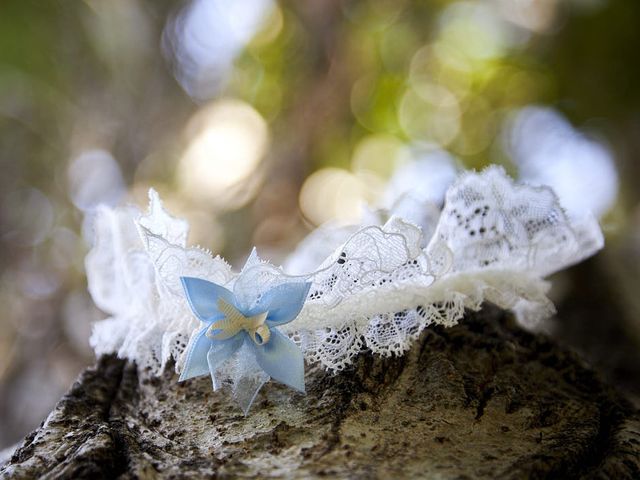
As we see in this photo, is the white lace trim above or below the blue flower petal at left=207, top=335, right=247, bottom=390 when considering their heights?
above

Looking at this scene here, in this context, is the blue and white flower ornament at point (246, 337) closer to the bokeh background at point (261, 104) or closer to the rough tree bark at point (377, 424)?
the rough tree bark at point (377, 424)

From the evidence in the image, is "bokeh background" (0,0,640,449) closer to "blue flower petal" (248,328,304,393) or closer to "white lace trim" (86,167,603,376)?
"white lace trim" (86,167,603,376)

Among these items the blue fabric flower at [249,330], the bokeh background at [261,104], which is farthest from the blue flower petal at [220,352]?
the bokeh background at [261,104]

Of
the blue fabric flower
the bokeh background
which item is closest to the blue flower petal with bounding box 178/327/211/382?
the blue fabric flower

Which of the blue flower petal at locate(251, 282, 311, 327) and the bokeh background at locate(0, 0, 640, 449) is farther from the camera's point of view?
the bokeh background at locate(0, 0, 640, 449)

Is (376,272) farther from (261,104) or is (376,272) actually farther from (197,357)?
(261,104)

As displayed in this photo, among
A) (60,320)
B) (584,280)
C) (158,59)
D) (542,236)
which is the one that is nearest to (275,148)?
(158,59)

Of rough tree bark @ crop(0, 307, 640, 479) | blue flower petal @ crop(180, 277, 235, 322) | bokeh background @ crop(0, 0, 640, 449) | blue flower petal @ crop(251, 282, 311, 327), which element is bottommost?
rough tree bark @ crop(0, 307, 640, 479)

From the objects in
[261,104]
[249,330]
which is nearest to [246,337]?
[249,330]
